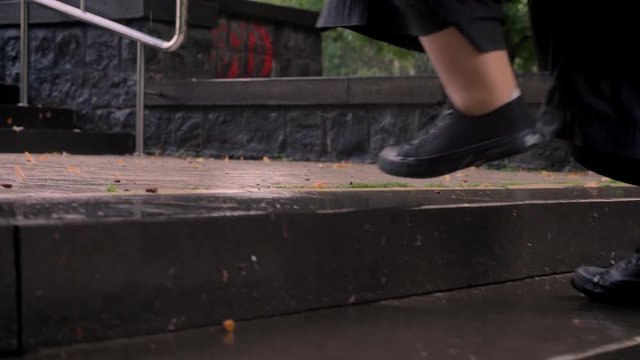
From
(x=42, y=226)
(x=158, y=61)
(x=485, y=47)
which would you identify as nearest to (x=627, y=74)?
(x=485, y=47)

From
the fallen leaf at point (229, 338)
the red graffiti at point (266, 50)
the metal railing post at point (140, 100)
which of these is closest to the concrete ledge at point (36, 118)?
the metal railing post at point (140, 100)

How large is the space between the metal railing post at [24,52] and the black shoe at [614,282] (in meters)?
6.37

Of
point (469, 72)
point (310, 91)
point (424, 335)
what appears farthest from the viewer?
point (310, 91)

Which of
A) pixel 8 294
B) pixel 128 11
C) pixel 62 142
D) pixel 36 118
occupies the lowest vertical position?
pixel 62 142

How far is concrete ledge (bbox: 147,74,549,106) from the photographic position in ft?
21.9

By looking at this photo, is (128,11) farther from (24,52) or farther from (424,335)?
(424,335)

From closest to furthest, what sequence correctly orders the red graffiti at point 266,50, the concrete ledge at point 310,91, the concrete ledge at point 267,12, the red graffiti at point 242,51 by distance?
the concrete ledge at point 310,91 < the red graffiti at point 242,51 < the concrete ledge at point 267,12 < the red graffiti at point 266,50

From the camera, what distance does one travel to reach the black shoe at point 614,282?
8.37 feet

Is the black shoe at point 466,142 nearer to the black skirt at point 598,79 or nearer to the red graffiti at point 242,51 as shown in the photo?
the black skirt at point 598,79

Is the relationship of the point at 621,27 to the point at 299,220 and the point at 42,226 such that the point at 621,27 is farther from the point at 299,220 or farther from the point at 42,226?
the point at 42,226

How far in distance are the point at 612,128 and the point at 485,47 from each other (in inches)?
22.2

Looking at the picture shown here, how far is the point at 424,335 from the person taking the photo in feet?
6.74

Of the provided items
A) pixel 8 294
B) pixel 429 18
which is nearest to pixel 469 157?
pixel 429 18

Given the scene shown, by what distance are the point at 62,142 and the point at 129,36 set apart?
1.04 metres
